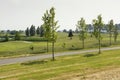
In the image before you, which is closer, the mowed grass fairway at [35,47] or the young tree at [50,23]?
the young tree at [50,23]

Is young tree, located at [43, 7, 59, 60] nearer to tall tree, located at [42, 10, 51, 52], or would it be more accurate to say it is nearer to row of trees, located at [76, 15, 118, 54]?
tall tree, located at [42, 10, 51, 52]

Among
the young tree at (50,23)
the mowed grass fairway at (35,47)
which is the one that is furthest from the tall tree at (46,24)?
the mowed grass fairway at (35,47)

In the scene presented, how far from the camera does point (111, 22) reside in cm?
7444

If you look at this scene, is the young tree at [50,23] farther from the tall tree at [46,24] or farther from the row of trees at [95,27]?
the row of trees at [95,27]

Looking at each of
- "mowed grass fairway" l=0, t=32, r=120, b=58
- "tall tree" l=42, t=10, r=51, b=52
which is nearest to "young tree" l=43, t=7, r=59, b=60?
"tall tree" l=42, t=10, r=51, b=52

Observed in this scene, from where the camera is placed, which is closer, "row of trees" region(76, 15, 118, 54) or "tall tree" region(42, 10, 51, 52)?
"tall tree" region(42, 10, 51, 52)

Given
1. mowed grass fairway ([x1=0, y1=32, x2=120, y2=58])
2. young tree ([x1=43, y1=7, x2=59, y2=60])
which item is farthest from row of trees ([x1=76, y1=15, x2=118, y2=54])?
young tree ([x1=43, y1=7, x2=59, y2=60])

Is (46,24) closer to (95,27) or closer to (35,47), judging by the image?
(95,27)

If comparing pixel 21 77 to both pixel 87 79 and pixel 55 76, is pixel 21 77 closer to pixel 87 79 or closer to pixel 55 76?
Result: pixel 55 76

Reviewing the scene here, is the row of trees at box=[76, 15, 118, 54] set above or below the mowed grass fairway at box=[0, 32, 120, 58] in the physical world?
above

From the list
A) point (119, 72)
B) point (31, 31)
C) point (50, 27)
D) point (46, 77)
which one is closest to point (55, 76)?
point (46, 77)

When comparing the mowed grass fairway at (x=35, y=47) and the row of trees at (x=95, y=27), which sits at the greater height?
the row of trees at (x=95, y=27)

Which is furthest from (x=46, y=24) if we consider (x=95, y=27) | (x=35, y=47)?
(x=35, y=47)

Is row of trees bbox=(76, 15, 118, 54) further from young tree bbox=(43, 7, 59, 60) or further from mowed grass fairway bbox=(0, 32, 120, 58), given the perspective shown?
young tree bbox=(43, 7, 59, 60)
